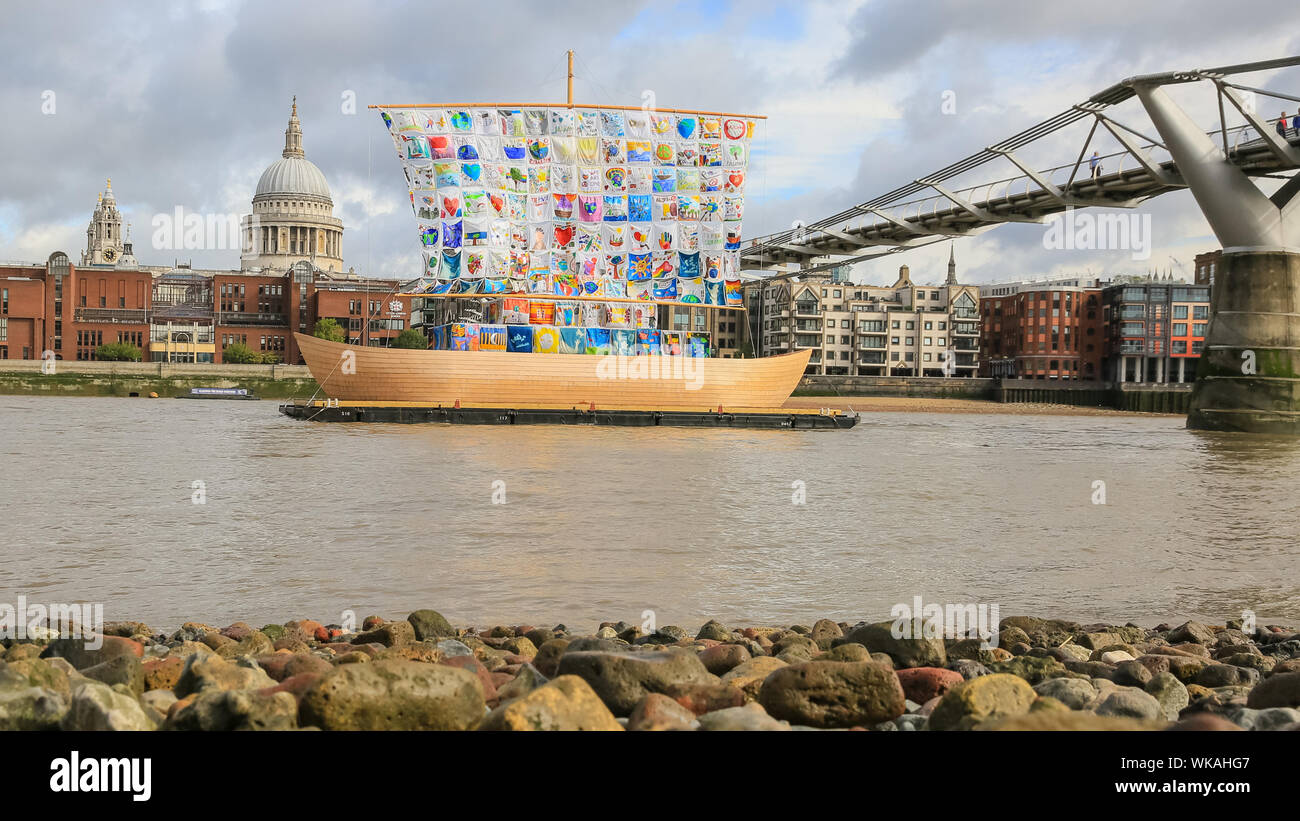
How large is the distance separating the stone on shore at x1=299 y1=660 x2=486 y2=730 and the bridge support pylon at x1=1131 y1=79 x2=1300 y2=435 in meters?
39.1

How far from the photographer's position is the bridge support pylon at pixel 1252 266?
121 ft

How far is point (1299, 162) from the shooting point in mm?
35500

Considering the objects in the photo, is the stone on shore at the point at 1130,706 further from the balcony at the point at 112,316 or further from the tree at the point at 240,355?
the balcony at the point at 112,316

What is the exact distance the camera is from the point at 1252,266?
3706 centimetres

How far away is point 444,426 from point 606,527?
2687 cm

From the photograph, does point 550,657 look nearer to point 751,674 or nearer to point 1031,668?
point 751,674

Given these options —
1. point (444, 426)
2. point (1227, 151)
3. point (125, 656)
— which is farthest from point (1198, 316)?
point (125, 656)

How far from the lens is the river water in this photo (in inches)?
382

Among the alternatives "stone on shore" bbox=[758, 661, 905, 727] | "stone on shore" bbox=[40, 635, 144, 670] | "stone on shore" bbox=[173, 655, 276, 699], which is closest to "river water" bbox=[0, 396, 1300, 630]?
"stone on shore" bbox=[40, 635, 144, 670]

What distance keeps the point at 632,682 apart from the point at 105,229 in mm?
187337

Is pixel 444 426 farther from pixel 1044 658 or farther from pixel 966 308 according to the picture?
pixel 966 308

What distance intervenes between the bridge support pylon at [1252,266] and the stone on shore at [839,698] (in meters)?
37.8

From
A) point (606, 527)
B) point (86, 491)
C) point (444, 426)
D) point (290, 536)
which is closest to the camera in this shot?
point (290, 536)

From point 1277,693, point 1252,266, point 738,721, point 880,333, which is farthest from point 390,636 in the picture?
point 880,333
